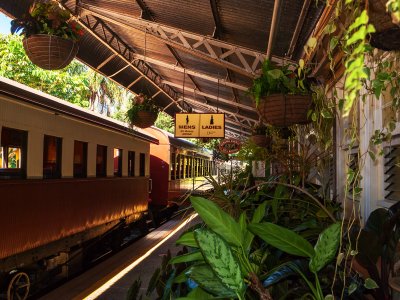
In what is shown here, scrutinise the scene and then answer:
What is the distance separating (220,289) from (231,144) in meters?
11.5

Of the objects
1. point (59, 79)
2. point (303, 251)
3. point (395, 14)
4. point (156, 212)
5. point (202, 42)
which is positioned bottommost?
point (156, 212)

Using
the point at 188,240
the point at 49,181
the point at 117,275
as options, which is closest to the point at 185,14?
the point at 49,181

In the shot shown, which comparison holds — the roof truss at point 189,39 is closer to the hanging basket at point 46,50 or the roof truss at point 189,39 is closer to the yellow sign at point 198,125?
the hanging basket at point 46,50

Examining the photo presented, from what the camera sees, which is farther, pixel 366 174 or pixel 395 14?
pixel 366 174

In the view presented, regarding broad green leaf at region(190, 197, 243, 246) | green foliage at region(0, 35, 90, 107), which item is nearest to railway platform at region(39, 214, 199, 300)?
broad green leaf at region(190, 197, 243, 246)

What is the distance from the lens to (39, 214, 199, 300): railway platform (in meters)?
4.98

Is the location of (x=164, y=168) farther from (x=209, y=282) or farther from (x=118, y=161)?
(x=209, y=282)

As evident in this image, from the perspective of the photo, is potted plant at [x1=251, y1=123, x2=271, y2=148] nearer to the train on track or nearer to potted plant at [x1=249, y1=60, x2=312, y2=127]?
the train on track

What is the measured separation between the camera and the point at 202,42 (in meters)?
6.51

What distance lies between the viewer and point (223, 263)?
1.36 meters

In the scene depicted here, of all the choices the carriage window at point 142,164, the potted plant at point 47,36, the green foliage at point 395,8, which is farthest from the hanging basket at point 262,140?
the green foliage at point 395,8

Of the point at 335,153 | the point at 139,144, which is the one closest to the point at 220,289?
the point at 335,153

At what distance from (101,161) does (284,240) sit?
6.35 meters

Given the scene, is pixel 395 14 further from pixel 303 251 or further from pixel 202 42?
pixel 202 42
